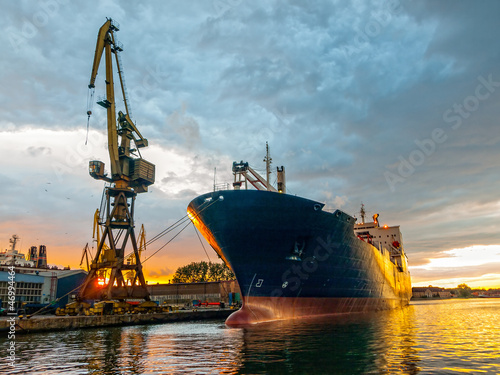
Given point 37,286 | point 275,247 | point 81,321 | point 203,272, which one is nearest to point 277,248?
point 275,247

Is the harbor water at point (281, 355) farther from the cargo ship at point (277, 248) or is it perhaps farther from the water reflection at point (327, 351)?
the cargo ship at point (277, 248)

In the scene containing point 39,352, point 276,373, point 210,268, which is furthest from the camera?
point 210,268

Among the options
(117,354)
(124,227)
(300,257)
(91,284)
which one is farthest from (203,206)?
(91,284)

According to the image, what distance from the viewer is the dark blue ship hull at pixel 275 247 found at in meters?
21.2

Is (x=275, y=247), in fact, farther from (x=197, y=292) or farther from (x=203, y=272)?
(x=203, y=272)

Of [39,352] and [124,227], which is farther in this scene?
[124,227]

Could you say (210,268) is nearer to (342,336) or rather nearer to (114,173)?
(114,173)

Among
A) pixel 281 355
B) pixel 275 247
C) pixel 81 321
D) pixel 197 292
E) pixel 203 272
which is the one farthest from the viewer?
pixel 203 272

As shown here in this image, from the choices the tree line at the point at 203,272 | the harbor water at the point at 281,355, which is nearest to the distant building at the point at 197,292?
the tree line at the point at 203,272

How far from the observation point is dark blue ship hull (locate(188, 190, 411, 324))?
2117cm

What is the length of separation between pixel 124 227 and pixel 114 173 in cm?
642

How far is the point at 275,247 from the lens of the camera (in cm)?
2141

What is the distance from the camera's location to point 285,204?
21500mm

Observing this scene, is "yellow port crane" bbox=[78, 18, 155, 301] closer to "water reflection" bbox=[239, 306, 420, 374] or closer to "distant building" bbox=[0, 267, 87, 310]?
"distant building" bbox=[0, 267, 87, 310]
